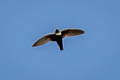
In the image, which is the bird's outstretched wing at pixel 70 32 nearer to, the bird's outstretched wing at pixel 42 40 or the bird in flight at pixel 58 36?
the bird in flight at pixel 58 36

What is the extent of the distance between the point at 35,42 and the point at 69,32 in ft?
8.02

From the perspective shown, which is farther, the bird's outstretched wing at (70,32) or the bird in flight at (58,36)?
the bird's outstretched wing at (70,32)

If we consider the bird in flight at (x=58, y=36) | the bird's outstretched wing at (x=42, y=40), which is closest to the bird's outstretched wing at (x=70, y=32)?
the bird in flight at (x=58, y=36)

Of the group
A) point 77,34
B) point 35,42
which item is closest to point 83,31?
point 77,34

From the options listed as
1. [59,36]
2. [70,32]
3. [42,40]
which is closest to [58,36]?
[59,36]

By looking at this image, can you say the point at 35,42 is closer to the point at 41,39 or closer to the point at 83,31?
the point at 41,39

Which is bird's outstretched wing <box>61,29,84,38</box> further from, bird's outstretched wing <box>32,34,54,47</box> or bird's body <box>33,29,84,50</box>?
bird's outstretched wing <box>32,34,54,47</box>

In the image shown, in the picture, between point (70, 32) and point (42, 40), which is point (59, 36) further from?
point (42, 40)

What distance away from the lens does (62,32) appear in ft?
140

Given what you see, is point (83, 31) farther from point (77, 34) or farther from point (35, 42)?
point (35, 42)

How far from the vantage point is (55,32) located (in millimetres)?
42438

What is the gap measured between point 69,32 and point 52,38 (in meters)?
1.26

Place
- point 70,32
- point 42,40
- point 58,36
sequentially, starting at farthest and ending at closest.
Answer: point 70,32 < point 42,40 < point 58,36

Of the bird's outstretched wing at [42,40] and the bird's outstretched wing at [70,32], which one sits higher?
the bird's outstretched wing at [70,32]
